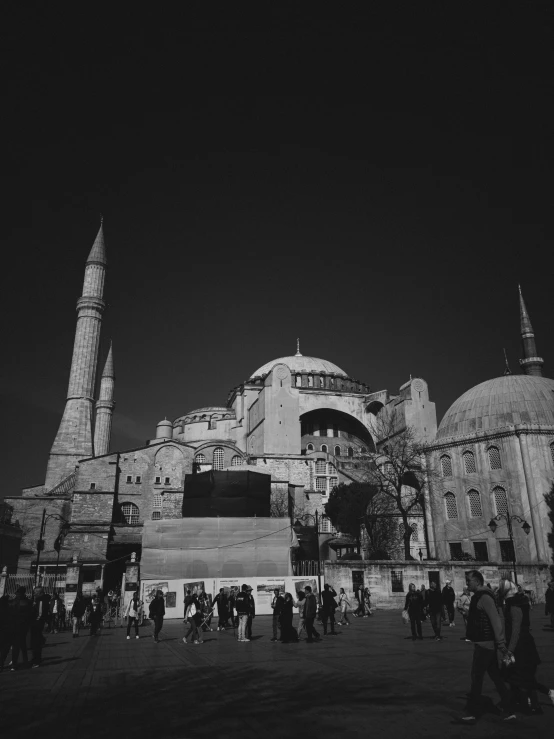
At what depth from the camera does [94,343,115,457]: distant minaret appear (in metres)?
57.9

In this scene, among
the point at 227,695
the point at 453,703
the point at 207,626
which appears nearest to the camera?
the point at 453,703

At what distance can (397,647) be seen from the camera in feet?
37.0

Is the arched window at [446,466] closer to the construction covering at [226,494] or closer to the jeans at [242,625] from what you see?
the construction covering at [226,494]

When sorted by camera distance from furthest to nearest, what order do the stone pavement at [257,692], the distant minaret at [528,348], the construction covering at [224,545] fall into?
the distant minaret at [528,348]
the construction covering at [224,545]
the stone pavement at [257,692]

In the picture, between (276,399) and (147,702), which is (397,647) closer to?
(147,702)

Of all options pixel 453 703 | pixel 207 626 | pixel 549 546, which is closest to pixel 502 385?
pixel 549 546

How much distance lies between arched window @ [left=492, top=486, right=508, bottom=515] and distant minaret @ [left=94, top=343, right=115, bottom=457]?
121 ft

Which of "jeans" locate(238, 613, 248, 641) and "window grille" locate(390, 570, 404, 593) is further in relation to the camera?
"window grille" locate(390, 570, 404, 593)

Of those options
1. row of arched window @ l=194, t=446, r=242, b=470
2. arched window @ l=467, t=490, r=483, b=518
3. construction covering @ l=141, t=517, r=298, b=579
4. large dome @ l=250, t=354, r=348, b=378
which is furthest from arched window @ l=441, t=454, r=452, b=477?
large dome @ l=250, t=354, r=348, b=378

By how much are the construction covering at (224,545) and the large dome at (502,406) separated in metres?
16.4

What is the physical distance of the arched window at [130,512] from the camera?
4053cm

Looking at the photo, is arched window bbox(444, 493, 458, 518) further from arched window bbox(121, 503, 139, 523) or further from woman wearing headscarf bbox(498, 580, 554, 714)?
woman wearing headscarf bbox(498, 580, 554, 714)

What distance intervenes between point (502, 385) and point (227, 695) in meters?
37.0

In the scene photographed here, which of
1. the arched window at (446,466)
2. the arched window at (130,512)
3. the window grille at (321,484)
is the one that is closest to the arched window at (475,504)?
the arched window at (446,466)
